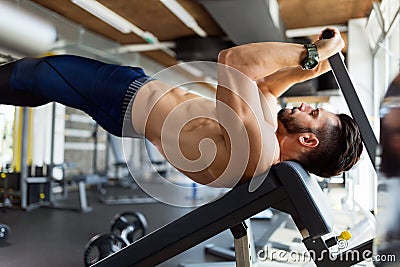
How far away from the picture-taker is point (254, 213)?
115 cm

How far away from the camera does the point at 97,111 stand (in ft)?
4.03

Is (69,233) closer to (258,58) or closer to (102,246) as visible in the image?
(102,246)

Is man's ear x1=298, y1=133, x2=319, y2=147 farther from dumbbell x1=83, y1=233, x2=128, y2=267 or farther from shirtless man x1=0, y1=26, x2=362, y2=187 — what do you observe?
dumbbell x1=83, y1=233, x2=128, y2=267

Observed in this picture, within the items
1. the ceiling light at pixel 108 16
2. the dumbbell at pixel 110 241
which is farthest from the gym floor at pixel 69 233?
the ceiling light at pixel 108 16

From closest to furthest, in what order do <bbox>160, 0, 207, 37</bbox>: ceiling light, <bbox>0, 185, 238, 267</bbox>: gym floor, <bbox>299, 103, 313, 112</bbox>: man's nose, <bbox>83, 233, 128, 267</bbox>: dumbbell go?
1. <bbox>299, 103, 313, 112</bbox>: man's nose
2. <bbox>83, 233, 128, 267</bbox>: dumbbell
3. <bbox>0, 185, 238, 267</bbox>: gym floor
4. <bbox>160, 0, 207, 37</bbox>: ceiling light

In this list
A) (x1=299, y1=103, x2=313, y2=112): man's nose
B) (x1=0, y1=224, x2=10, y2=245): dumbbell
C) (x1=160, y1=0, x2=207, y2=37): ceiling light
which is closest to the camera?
(x1=299, y1=103, x2=313, y2=112): man's nose

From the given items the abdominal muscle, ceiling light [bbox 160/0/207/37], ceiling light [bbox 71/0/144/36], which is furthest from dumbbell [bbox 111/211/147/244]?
ceiling light [bbox 160/0/207/37]

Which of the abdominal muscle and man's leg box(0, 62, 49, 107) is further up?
man's leg box(0, 62, 49, 107)

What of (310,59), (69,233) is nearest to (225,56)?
(310,59)

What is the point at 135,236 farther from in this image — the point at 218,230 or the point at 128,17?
the point at 128,17

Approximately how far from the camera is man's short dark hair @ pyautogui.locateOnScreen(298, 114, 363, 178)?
1.20 meters

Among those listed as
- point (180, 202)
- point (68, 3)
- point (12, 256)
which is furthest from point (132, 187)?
point (12, 256)

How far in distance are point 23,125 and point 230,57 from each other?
3383 millimetres

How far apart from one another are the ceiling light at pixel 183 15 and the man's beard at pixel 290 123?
10.4 feet
